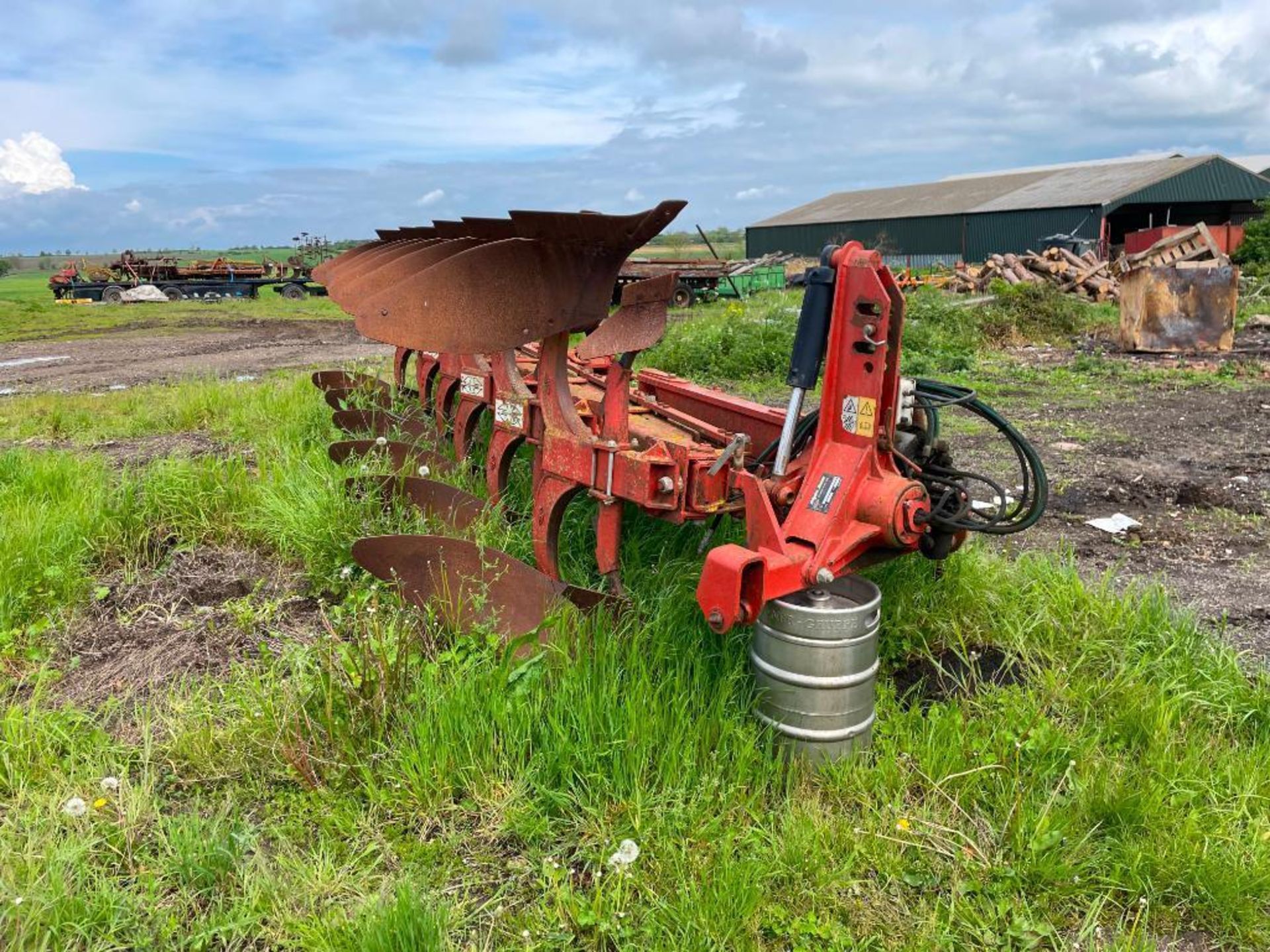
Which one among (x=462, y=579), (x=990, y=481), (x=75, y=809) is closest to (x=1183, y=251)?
(x=990, y=481)

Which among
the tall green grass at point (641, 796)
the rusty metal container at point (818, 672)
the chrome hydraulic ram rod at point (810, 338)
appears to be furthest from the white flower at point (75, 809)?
the chrome hydraulic ram rod at point (810, 338)

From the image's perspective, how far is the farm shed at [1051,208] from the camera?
30938mm

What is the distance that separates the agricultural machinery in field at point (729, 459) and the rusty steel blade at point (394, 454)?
3.91ft

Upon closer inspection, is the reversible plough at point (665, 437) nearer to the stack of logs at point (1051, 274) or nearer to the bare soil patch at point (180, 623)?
the bare soil patch at point (180, 623)

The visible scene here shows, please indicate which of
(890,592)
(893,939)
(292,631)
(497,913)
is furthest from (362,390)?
(893,939)

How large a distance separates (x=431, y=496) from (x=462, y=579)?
3.38 ft

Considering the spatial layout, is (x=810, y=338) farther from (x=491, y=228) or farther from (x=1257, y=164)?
(x=1257, y=164)

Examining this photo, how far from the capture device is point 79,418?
754cm

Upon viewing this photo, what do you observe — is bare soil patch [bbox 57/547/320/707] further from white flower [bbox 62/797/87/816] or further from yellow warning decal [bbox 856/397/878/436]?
yellow warning decal [bbox 856/397/878/436]

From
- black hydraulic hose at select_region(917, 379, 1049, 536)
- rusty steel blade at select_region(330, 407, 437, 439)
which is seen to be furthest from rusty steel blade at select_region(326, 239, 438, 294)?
black hydraulic hose at select_region(917, 379, 1049, 536)

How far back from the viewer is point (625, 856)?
7.68ft

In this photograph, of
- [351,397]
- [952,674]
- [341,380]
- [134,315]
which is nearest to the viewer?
[952,674]

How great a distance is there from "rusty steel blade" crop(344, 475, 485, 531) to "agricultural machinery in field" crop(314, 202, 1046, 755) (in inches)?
18.2

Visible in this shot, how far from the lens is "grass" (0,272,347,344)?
19.3 metres
